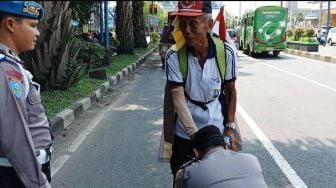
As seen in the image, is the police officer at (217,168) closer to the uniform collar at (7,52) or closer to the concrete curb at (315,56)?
the uniform collar at (7,52)

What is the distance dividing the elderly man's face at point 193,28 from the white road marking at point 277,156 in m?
2.48

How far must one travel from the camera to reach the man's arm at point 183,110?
8.91ft

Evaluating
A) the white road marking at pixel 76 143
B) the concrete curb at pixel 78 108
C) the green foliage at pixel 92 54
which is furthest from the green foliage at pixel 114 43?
the white road marking at pixel 76 143

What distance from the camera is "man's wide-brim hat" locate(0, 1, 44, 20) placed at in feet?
6.18

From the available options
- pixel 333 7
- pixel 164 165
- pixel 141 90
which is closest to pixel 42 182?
pixel 164 165

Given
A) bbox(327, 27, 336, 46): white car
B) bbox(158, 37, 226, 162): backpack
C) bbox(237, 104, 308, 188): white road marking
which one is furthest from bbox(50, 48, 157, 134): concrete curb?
bbox(327, 27, 336, 46): white car

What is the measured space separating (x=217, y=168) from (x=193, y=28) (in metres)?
0.93

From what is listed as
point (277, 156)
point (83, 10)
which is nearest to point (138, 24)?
point (83, 10)

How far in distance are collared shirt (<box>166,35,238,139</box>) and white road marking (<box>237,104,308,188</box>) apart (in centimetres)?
213

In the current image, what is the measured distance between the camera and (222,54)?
2740 mm

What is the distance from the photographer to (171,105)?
2.85m

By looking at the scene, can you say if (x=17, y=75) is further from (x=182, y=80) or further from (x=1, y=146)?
(x=182, y=80)

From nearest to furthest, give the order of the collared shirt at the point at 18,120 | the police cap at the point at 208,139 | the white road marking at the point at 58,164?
the collared shirt at the point at 18,120 < the police cap at the point at 208,139 < the white road marking at the point at 58,164

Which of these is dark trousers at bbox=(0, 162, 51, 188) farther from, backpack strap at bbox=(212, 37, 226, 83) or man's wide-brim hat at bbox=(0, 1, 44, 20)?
backpack strap at bbox=(212, 37, 226, 83)
